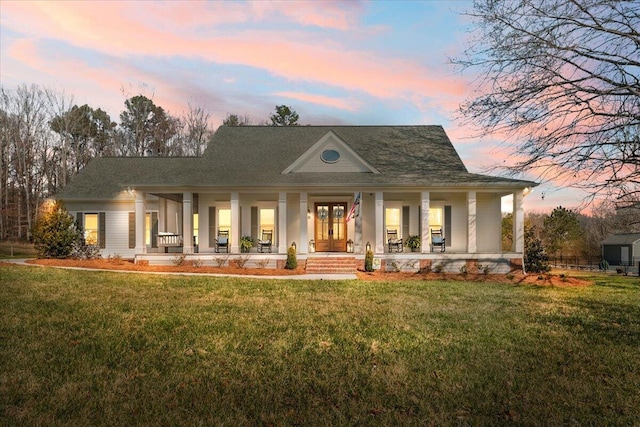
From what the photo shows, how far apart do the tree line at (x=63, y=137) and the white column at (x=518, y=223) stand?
104 feet

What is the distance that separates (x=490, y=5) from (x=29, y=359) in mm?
9326

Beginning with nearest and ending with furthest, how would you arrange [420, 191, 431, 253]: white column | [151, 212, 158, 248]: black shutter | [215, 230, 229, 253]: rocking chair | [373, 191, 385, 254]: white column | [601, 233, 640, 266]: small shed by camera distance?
[373, 191, 385, 254]: white column < [420, 191, 431, 253]: white column < [215, 230, 229, 253]: rocking chair < [151, 212, 158, 248]: black shutter < [601, 233, 640, 266]: small shed

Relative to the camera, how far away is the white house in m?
18.4

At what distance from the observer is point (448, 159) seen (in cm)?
2161

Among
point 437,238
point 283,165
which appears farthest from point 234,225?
point 437,238

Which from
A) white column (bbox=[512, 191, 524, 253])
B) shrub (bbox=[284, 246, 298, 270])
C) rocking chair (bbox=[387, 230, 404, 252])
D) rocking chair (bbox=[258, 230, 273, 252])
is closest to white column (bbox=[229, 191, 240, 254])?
rocking chair (bbox=[258, 230, 273, 252])

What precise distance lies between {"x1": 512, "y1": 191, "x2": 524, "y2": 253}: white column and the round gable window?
8109 millimetres

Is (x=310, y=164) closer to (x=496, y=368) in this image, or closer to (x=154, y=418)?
(x=496, y=368)

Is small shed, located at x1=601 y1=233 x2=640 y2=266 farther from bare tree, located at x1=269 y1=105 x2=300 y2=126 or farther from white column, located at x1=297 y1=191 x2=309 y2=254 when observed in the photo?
white column, located at x1=297 y1=191 x2=309 y2=254

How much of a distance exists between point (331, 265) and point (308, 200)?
3.97 metres

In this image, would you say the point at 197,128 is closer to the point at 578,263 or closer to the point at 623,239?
the point at 578,263

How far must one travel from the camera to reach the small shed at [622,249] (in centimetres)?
4990

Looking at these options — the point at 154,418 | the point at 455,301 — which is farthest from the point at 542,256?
the point at 154,418

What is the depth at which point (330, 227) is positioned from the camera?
2066 centimetres
